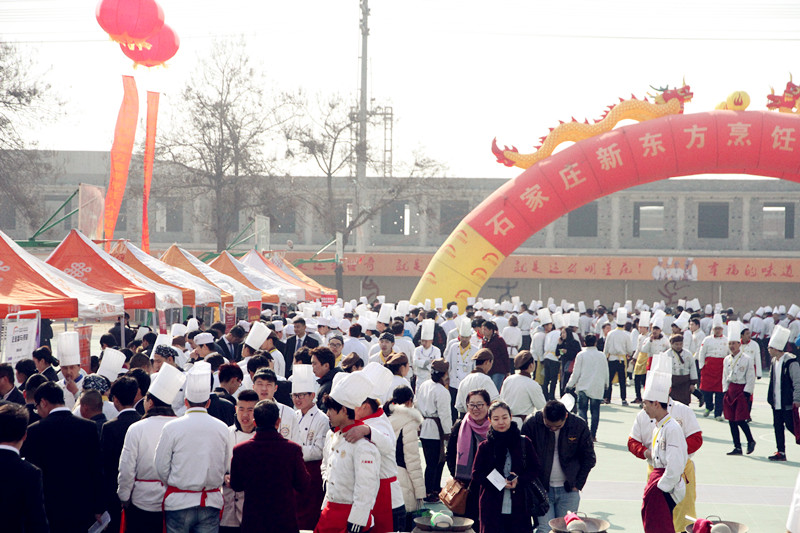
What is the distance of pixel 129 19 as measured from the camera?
43.6 ft

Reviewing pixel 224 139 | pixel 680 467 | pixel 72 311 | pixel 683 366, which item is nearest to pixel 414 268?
pixel 224 139

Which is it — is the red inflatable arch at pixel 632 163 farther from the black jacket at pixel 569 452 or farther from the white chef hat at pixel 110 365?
the black jacket at pixel 569 452

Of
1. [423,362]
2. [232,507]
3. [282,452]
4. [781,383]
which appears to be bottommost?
[232,507]

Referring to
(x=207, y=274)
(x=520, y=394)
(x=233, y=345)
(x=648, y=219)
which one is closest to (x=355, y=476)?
(x=520, y=394)

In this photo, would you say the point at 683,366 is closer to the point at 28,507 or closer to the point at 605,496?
the point at 605,496

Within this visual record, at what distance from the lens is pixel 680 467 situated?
235 inches

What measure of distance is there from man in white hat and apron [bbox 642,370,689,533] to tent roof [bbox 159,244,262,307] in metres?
12.2

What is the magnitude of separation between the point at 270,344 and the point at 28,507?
590 cm

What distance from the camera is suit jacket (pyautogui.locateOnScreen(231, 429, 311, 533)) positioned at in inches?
211

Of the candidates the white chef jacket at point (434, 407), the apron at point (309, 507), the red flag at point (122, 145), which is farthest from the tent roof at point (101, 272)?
the apron at point (309, 507)

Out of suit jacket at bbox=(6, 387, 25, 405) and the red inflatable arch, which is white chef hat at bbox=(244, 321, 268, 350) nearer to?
suit jacket at bbox=(6, 387, 25, 405)

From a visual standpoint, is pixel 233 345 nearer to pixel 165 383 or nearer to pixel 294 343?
pixel 294 343

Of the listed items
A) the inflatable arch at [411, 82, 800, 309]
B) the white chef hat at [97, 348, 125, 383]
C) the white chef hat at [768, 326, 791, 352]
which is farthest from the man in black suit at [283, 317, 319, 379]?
the inflatable arch at [411, 82, 800, 309]

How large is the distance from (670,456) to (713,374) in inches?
359
